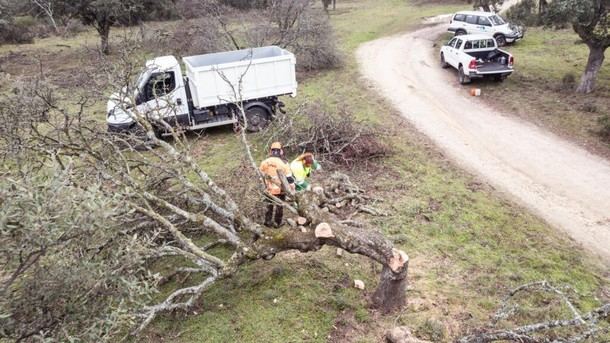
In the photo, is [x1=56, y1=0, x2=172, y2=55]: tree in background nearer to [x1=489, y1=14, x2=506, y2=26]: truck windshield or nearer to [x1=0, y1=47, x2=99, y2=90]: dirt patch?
[x1=0, y1=47, x2=99, y2=90]: dirt patch

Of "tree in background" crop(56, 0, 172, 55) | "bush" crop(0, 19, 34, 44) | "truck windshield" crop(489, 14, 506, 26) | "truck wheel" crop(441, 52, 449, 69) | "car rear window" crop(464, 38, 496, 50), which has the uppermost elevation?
"tree in background" crop(56, 0, 172, 55)

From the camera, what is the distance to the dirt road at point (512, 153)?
32.7ft

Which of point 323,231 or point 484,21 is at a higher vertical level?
point 484,21

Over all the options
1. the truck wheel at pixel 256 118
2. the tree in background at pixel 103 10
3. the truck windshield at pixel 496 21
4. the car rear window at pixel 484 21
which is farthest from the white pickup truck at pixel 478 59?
the tree in background at pixel 103 10

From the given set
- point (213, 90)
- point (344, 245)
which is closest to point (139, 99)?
point (213, 90)

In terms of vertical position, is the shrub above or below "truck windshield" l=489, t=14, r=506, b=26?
below

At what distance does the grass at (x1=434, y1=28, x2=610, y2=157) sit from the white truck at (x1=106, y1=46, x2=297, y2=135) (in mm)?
8100

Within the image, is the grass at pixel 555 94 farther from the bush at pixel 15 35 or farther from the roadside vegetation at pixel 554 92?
the bush at pixel 15 35

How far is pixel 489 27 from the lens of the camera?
941 inches

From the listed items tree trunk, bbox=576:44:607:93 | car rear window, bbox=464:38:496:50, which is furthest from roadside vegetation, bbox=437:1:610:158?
car rear window, bbox=464:38:496:50

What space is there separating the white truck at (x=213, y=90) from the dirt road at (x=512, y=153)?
4676 mm

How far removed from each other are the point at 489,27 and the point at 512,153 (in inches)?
533

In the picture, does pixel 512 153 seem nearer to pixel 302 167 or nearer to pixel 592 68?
pixel 592 68

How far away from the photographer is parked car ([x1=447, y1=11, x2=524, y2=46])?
23.7 metres
